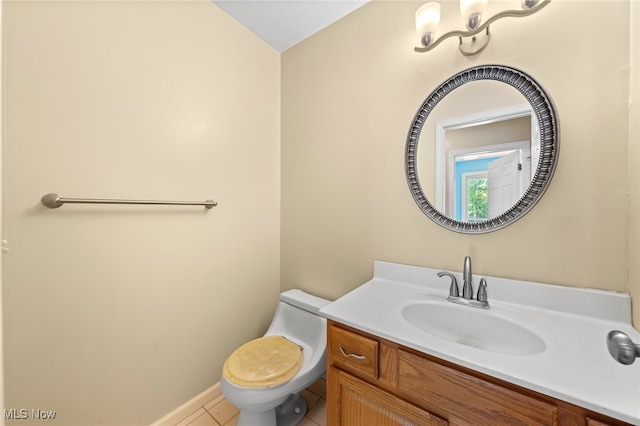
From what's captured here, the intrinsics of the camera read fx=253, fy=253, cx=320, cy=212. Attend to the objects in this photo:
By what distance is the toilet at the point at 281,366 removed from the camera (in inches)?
42.4

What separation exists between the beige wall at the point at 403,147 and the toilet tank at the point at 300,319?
116 millimetres

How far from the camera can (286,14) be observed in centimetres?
145

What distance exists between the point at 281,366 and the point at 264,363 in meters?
0.09

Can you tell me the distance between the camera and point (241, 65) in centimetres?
156

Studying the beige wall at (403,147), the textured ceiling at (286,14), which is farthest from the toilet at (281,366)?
the textured ceiling at (286,14)

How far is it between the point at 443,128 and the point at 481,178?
28 centimetres

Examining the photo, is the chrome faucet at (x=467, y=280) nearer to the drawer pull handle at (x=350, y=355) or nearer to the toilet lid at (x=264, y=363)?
the drawer pull handle at (x=350, y=355)

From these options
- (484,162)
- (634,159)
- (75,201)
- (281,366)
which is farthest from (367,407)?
(75,201)

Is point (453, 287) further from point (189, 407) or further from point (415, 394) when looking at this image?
point (189, 407)

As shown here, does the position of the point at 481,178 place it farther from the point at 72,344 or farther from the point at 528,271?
the point at 72,344

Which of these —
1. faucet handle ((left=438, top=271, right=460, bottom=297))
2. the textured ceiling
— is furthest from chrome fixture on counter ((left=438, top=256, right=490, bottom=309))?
the textured ceiling

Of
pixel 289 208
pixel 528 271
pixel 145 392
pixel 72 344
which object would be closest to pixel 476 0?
pixel 528 271

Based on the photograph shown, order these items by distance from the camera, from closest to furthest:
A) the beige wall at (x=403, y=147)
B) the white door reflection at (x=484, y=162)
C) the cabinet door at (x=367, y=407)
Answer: the cabinet door at (x=367, y=407), the beige wall at (x=403, y=147), the white door reflection at (x=484, y=162)

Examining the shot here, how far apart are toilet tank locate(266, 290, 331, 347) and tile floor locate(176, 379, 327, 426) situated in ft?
1.16
